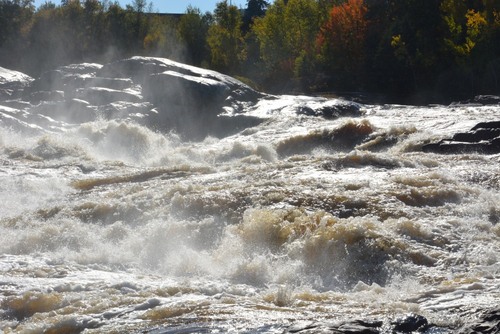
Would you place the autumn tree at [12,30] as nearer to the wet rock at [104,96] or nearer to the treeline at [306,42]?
the treeline at [306,42]

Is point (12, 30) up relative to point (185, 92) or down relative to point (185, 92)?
up

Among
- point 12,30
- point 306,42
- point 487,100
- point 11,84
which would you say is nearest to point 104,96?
point 11,84

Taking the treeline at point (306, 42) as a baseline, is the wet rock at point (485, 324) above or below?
below

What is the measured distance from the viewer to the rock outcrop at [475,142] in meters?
15.4

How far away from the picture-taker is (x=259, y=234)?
33.3 ft

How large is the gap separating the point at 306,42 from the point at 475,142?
27338mm

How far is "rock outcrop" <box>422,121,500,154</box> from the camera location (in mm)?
15367

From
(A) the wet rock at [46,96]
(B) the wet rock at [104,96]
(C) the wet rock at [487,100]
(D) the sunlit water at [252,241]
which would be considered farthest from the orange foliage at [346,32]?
(D) the sunlit water at [252,241]

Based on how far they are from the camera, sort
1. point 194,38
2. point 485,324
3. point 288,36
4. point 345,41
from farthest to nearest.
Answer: point 194,38, point 288,36, point 345,41, point 485,324

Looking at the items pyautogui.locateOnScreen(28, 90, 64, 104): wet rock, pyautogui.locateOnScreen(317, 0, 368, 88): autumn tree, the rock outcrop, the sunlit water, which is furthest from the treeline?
the sunlit water

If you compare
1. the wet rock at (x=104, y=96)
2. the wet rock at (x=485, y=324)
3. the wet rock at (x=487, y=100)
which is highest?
the wet rock at (x=487, y=100)

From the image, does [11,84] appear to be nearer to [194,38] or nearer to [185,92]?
[185,92]

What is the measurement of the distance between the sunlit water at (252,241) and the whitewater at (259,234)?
1.2 inches

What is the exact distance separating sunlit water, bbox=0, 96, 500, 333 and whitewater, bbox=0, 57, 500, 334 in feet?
0.10
